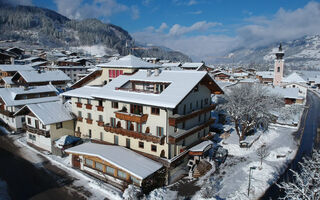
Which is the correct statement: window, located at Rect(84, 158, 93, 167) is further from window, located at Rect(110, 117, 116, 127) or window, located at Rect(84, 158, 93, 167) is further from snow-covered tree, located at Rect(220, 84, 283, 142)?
snow-covered tree, located at Rect(220, 84, 283, 142)

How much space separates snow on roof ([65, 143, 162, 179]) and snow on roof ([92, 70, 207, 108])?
24.0 ft

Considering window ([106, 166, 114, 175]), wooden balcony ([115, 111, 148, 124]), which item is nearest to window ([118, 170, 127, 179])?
window ([106, 166, 114, 175])

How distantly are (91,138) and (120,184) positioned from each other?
41.6ft

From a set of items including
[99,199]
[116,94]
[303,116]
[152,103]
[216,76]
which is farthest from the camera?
[216,76]

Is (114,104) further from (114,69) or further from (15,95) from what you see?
(15,95)

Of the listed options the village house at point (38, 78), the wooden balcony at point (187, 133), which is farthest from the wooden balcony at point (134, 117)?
the village house at point (38, 78)

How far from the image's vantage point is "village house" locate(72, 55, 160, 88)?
130 feet

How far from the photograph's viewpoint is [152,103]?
2725 cm

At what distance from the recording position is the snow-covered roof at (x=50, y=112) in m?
36.5

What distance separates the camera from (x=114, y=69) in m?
41.6

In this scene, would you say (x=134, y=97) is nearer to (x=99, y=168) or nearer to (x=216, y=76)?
(x=99, y=168)

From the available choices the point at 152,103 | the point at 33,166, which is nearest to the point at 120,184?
the point at 152,103

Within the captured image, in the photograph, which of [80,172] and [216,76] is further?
[216,76]

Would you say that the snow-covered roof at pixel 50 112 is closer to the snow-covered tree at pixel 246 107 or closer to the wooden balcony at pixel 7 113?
the wooden balcony at pixel 7 113
